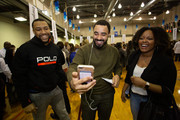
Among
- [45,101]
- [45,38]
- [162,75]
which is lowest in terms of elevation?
[45,101]

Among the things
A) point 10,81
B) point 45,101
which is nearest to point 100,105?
point 45,101

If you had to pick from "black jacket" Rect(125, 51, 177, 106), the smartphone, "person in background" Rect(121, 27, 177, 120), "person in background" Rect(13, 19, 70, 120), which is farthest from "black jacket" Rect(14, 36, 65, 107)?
"black jacket" Rect(125, 51, 177, 106)

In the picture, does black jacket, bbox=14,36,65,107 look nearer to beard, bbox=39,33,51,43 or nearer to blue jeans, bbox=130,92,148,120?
beard, bbox=39,33,51,43

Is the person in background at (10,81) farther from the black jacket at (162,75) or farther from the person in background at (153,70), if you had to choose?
the black jacket at (162,75)

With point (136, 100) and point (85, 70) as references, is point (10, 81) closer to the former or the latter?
point (85, 70)

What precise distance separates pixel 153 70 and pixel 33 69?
1.44 m

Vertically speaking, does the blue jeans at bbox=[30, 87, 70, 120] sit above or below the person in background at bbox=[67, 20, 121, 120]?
below

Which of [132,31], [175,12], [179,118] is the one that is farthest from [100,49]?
[132,31]

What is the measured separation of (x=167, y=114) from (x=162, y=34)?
874mm

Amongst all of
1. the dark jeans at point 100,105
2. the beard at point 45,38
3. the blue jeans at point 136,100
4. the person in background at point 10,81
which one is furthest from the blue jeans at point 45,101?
the person in background at point 10,81

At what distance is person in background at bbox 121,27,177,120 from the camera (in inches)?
39.3

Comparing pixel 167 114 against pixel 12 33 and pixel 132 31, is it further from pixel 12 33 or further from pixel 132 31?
pixel 132 31

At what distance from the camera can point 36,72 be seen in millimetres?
1169

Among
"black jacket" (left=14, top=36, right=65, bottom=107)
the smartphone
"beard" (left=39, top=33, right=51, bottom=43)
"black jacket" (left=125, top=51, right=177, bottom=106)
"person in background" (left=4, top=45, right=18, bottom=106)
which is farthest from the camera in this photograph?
"person in background" (left=4, top=45, right=18, bottom=106)
